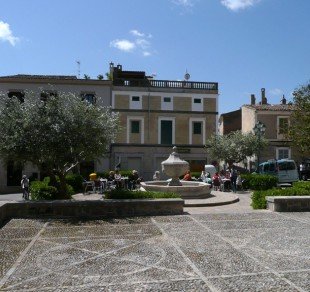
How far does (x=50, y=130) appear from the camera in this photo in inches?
468

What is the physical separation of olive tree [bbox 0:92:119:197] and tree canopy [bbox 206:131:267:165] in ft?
64.8

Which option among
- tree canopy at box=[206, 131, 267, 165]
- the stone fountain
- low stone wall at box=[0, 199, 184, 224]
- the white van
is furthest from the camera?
tree canopy at box=[206, 131, 267, 165]

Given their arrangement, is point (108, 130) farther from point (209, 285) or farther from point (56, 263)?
point (209, 285)

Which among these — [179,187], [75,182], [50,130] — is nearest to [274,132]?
[75,182]

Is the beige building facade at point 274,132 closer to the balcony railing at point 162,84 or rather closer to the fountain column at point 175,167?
the balcony railing at point 162,84

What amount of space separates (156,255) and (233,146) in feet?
84.4

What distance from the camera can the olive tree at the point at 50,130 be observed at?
11.8 metres

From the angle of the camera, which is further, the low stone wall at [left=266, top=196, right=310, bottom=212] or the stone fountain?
the stone fountain

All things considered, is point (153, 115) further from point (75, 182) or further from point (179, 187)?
point (179, 187)

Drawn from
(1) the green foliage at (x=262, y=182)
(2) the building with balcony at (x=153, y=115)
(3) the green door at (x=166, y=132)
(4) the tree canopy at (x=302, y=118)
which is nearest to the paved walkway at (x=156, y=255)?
(1) the green foliage at (x=262, y=182)

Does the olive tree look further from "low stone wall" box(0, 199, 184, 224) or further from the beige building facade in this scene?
the beige building facade

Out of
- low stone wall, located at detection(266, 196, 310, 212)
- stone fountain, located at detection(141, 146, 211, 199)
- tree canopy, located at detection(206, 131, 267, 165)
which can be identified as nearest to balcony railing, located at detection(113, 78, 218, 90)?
→ tree canopy, located at detection(206, 131, 267, 165)

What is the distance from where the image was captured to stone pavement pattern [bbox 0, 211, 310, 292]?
17.3 ft

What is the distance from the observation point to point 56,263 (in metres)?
6.23
